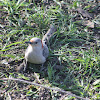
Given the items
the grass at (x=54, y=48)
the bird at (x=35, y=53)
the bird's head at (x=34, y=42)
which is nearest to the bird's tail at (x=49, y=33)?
the grass at (x=54, y=48)

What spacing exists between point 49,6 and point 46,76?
95.1 inches

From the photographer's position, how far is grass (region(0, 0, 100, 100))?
391 centimetres

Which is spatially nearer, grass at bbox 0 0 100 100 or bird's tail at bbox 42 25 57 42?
grass at bbox 0 0 100 100

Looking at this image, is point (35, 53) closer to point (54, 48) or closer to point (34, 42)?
point (34, 42)

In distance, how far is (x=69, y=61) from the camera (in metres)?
4.51

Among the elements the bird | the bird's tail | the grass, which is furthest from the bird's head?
Result: the bird's tail

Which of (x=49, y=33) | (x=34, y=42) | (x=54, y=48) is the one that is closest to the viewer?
(x=34, y=42)

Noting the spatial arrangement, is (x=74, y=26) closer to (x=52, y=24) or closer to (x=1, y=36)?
(x=52, y=24)

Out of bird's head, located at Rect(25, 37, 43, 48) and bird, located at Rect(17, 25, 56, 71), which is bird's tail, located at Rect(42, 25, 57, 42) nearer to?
bird, located at Rect(17, 25, 56, 71)

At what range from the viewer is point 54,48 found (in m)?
4.78

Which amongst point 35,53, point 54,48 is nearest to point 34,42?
point 35,53

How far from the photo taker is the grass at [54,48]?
3914 mm

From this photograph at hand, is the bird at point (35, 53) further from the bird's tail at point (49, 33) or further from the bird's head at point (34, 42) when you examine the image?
the bird's tail at point (49, 33)

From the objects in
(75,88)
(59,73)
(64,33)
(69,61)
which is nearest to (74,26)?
(64,33)
